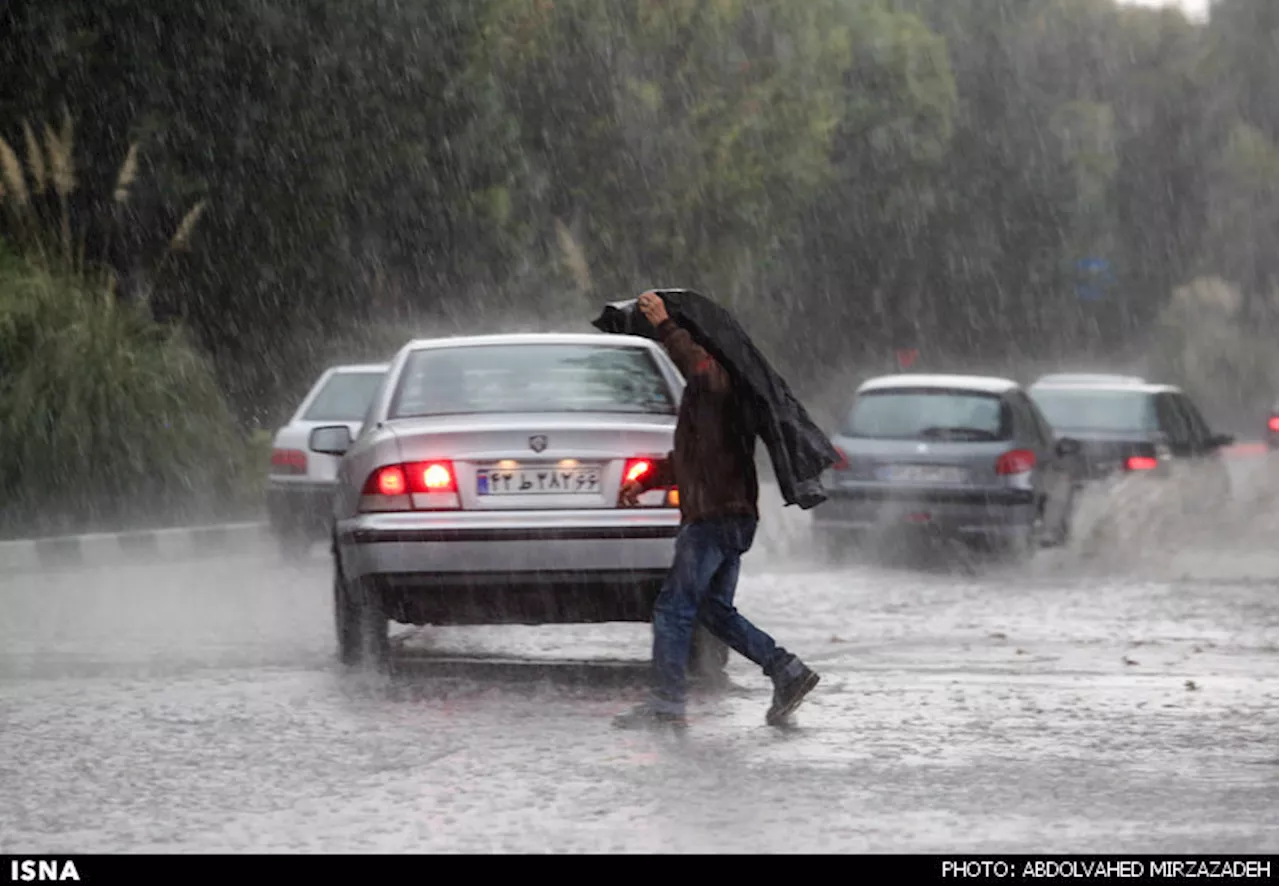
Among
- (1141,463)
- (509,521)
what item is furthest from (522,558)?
(1141,463)

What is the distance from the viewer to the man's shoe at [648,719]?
10.1m

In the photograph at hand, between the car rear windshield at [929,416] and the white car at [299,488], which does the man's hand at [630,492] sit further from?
the car rear windshield at [929,416]

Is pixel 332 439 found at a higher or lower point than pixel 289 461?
higher

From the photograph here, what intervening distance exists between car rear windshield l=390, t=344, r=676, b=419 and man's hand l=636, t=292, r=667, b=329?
67.7 inches

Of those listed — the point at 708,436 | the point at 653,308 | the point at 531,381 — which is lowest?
the point at 531,381

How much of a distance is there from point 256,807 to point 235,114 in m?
23.8

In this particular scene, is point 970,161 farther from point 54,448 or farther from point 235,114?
point 54,448

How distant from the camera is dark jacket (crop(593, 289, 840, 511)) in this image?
10.2m

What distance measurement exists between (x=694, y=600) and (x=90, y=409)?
10902 mm

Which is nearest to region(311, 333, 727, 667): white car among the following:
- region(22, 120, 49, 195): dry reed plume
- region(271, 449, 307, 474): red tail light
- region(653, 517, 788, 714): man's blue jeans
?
region(653, 517, 788, 714): man's blue jeans

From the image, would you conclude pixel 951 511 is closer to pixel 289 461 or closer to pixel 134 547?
pixel 289 461

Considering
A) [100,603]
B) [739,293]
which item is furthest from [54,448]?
[739,293]

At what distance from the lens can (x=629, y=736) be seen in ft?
32.3

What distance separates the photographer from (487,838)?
24.7 feet
